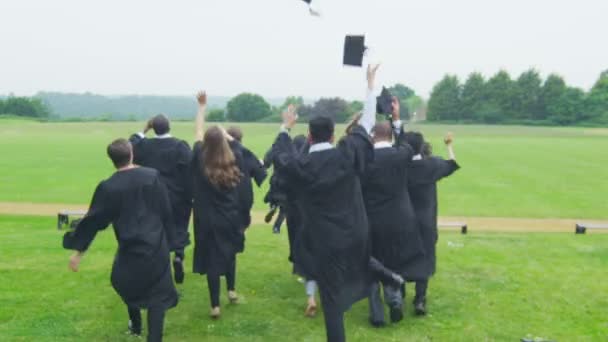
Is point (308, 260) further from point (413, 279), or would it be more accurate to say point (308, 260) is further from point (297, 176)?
point (413, 279)

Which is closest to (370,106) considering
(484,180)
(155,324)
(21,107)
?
(155,324)

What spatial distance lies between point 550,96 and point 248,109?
5892 cm

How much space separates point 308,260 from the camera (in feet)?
19.6

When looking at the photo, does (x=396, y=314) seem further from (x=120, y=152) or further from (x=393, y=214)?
(x=120, y=152)

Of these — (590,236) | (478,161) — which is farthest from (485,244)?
(478,161)

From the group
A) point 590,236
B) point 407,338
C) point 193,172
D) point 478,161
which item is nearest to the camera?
point 407,338

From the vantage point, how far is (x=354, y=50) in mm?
7625

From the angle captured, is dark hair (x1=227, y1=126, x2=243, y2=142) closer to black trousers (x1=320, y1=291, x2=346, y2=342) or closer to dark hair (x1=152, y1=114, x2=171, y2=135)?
dark hair (x1=152, y1=114, x2=171, y2=135)

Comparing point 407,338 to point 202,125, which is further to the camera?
Answer: point 202,125

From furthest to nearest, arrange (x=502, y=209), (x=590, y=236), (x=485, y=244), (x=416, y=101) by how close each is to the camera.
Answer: (x=416, y=101) < (x=502, y=209) < (x=590, y=236) < (x=485, y=244)

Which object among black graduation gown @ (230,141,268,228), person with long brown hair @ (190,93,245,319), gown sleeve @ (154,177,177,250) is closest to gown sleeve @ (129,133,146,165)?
person with long brown hair @ (190,93,245,319)

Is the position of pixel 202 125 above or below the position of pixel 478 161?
above

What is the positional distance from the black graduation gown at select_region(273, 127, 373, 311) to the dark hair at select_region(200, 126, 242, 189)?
1.22 meters

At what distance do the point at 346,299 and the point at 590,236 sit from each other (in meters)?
9.88
